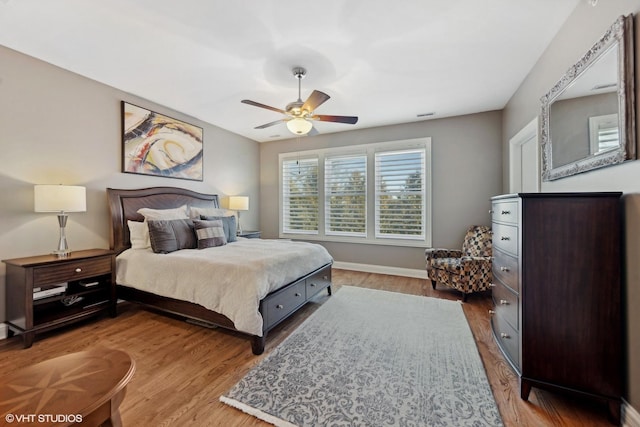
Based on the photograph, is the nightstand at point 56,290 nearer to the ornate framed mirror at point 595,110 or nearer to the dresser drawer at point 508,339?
the dresser drawer at point 508,339

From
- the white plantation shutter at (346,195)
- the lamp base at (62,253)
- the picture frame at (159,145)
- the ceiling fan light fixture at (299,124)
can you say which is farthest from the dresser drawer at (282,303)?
the picture frame at (159,145)

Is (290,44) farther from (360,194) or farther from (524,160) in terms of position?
(524,160)

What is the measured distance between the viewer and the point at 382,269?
481 cm

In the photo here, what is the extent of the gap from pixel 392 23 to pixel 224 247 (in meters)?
2.98

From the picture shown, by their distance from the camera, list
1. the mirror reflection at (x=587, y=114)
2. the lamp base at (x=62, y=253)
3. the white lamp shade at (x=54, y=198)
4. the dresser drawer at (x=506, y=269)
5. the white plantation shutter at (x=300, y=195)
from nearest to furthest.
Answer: the mirror reflection at (x=587, y=114) < the dresser drawer at (x=506, y=269) < the white lamp shade at (x=54, y=198) < the lamp base at (x=62, y=253) < the white plantation shutter at (x=300, y=195)

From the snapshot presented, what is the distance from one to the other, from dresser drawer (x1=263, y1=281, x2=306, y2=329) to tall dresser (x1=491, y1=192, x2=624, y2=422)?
1872mm

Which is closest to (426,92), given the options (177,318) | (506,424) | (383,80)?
(383,80)

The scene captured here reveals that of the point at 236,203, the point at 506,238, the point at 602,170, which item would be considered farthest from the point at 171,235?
the point at 602,170

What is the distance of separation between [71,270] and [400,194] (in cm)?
451

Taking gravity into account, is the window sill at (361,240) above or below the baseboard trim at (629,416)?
above

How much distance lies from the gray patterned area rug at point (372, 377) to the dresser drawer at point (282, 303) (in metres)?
0.21

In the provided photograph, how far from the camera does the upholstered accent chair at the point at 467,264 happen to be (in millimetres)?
3348

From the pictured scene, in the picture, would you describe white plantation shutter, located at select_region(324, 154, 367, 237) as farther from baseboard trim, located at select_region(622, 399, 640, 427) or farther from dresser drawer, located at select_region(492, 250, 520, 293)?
baseboard trim, located at select_region(622, 399, 640, 427)

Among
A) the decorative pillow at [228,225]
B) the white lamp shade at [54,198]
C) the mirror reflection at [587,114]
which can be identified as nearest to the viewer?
the mirror reflection at [587,114]
